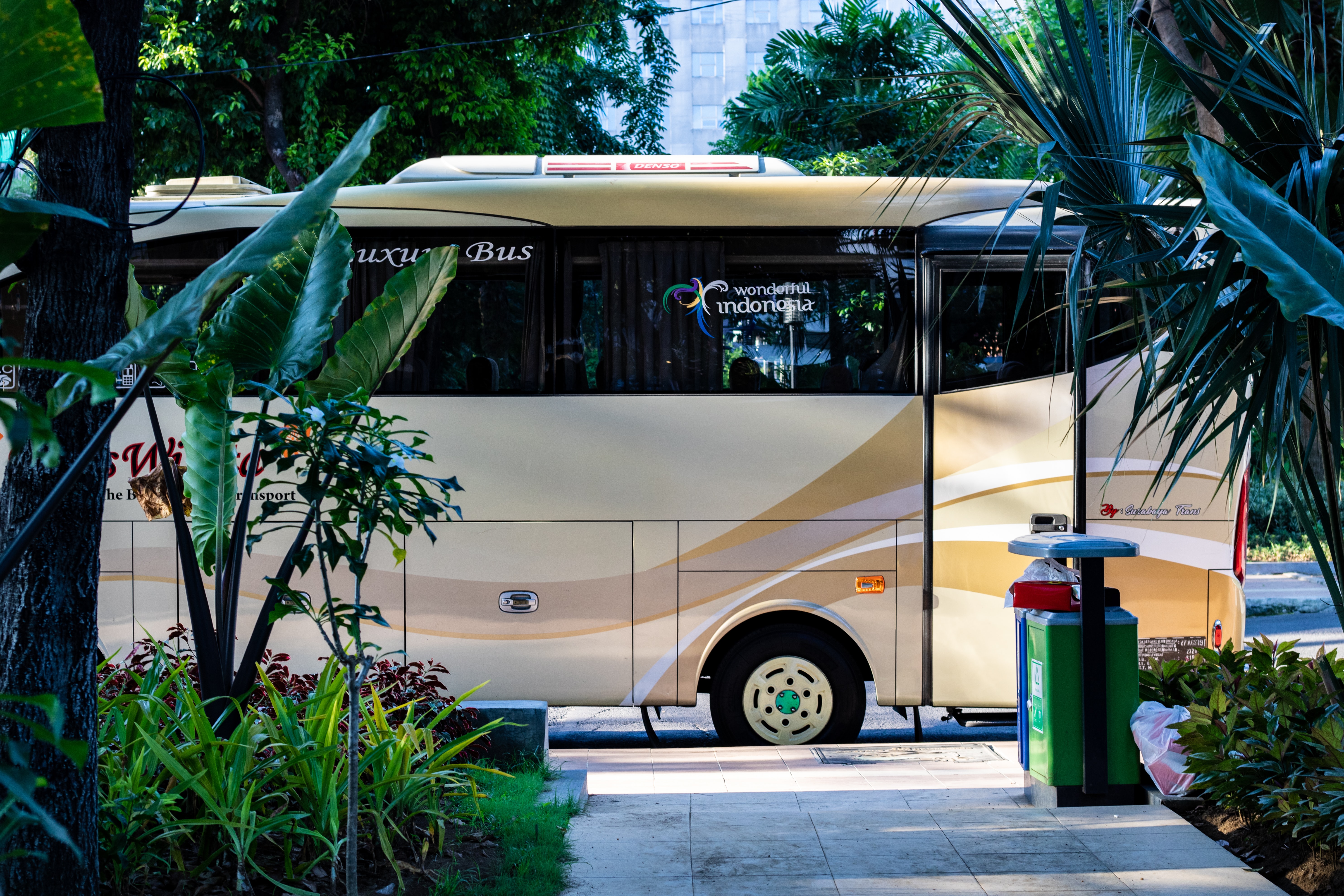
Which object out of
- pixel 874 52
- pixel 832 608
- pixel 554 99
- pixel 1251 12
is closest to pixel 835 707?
pixel 832 608

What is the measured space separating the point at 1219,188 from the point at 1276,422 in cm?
112

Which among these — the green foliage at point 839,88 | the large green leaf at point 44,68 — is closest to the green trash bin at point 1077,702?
the large green leaf at point 44,68

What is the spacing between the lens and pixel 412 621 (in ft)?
26.0

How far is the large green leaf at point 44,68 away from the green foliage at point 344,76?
31.8 feet

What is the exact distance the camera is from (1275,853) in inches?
192

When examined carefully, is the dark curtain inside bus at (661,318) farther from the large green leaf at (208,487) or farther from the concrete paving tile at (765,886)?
the concrete paving tile at (765,886)

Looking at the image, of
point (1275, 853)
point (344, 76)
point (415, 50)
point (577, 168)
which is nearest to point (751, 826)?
point (1275, 853)

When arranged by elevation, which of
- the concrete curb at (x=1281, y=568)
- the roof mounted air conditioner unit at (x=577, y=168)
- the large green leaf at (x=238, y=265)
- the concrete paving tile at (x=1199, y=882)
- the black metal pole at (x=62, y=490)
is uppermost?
the roof mounted air conditioner unit at (x=577, y=168)

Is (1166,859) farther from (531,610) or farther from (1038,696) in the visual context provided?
(531,610)

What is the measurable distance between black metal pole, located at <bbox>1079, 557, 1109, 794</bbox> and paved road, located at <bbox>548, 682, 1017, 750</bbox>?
290 cm

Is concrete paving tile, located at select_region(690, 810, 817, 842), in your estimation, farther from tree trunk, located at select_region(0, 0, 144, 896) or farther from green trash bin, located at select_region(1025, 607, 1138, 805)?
tree trunk, located at select_region(0, 0, 144, 896)

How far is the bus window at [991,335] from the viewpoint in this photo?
7699mm

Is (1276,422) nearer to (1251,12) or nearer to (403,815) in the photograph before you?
(403,815)

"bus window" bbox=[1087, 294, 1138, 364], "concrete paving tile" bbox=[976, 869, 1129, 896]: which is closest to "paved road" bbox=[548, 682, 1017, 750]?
"bus window" bbox=[1087, 294, 1138, 364]
